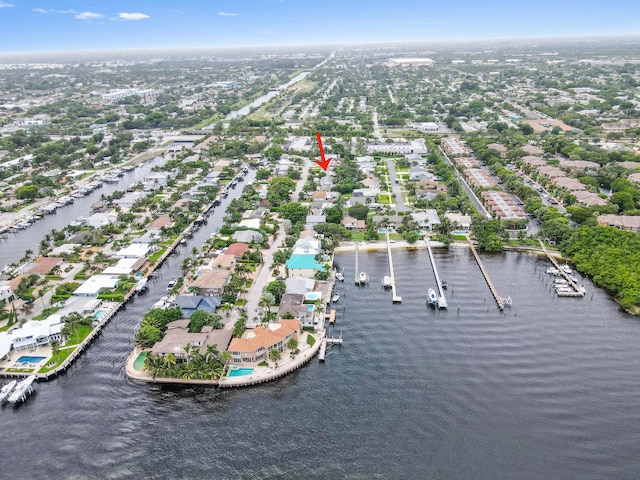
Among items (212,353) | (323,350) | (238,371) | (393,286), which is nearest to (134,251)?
(212,353)

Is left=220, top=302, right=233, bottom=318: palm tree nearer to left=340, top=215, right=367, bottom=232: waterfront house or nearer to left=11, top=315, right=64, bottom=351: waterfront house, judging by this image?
left=11, top=315, right=64, bottom=351: waterfront house

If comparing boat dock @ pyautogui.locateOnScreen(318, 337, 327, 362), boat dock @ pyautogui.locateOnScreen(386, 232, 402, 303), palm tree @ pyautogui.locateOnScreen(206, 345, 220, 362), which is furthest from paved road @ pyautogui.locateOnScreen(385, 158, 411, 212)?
palm tree @ pyautogui.locateOnScreen(206, 345, 220, 362)

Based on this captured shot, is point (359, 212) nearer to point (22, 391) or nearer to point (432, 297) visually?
point (432, 297)

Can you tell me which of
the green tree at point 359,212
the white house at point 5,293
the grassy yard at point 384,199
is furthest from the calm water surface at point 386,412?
the grassy yard at point 384,199

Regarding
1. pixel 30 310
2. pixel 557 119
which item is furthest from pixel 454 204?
pixel 557 119

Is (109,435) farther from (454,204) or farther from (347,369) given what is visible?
(454,204)

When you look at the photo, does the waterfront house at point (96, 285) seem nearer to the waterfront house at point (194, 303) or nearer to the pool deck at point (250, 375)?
the waterfront house at point (194, 303)
